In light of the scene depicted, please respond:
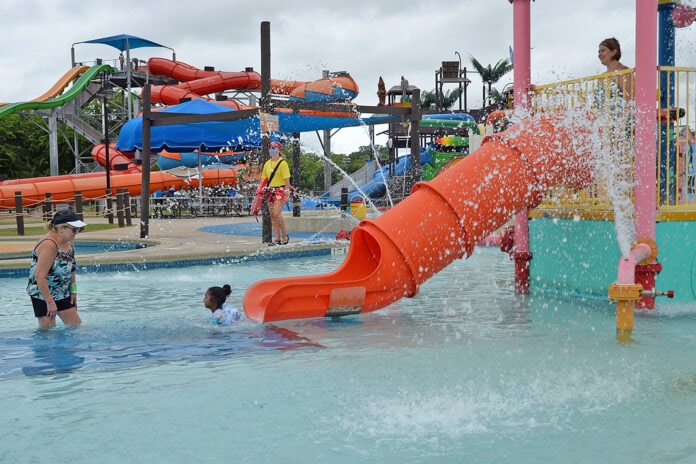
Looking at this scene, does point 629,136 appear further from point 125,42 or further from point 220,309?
point 125,42

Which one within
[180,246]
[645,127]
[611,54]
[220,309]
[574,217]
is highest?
[611,54]

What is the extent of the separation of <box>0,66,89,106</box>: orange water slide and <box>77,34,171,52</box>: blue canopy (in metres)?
1.60

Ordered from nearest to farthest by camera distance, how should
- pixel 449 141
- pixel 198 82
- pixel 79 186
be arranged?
pixel 79 186
pixel 449 141
pixel 198 82

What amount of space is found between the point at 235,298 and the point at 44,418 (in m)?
4.56

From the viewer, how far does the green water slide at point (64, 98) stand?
32688mm

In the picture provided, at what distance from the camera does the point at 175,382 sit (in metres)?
4.98

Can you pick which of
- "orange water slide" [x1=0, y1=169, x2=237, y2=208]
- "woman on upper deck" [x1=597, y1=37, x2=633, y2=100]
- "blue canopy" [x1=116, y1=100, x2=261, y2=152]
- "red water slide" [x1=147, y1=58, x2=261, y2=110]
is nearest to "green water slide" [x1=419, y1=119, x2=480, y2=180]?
"orange water slide" [x1=0, y1=169, x2=237, y2=208]

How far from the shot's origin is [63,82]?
124 feet

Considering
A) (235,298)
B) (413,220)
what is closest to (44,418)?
(413,220)

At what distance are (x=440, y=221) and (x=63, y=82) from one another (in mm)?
35089

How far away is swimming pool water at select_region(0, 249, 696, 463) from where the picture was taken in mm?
3727

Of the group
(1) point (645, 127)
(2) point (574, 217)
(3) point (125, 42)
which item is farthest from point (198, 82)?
(1) point (645, 127)

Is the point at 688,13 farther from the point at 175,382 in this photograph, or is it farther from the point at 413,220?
the point at 175,382

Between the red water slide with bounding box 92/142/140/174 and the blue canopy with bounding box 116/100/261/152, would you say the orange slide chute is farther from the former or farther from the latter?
the red water slide with bounding box 92/142/140/174
